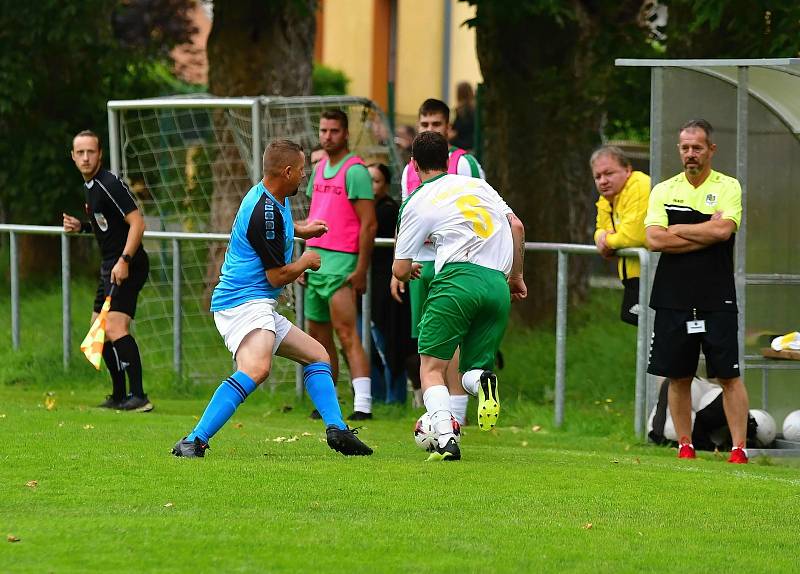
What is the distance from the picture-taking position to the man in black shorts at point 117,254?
12484mm

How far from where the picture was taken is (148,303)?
15.2 metres

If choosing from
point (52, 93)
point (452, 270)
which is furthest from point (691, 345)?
point (52, 93)

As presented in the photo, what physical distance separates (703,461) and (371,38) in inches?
1402

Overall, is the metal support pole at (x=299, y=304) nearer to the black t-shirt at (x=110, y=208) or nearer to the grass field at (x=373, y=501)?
the grass field at (x=373, y=501)

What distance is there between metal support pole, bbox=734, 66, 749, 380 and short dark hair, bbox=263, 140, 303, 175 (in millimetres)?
3251

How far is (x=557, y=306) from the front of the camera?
498 inches

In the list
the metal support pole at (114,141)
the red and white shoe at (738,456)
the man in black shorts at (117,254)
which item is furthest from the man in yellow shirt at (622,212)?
the metal support pole at (114,141)

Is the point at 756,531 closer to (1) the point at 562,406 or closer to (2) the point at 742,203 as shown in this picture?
(2) the point at 742,203

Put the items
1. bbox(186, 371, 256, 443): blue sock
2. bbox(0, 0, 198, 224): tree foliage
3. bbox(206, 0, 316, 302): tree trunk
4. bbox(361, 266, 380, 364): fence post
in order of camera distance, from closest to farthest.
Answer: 1. bbox(186, 371, 256, 443): blue sock
2. bbox(361, 266, 380, 364): fence post
3. bbox(206, 0, 316, 302): tree trunk
4. bbox(0, 0, 198, 224): tree foliage

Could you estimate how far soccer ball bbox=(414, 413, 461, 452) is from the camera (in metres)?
9.70

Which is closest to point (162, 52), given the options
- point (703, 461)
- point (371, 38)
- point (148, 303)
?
point (148, 303)

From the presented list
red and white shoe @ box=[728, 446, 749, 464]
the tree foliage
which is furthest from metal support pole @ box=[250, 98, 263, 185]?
the tree foliage

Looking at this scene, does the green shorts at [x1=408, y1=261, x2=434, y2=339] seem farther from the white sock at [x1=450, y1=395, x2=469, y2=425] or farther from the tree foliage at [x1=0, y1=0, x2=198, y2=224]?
the tree foliage at [x1=0, y1=0, x2=198, y2=224]

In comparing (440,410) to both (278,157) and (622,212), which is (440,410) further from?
(622,212)
